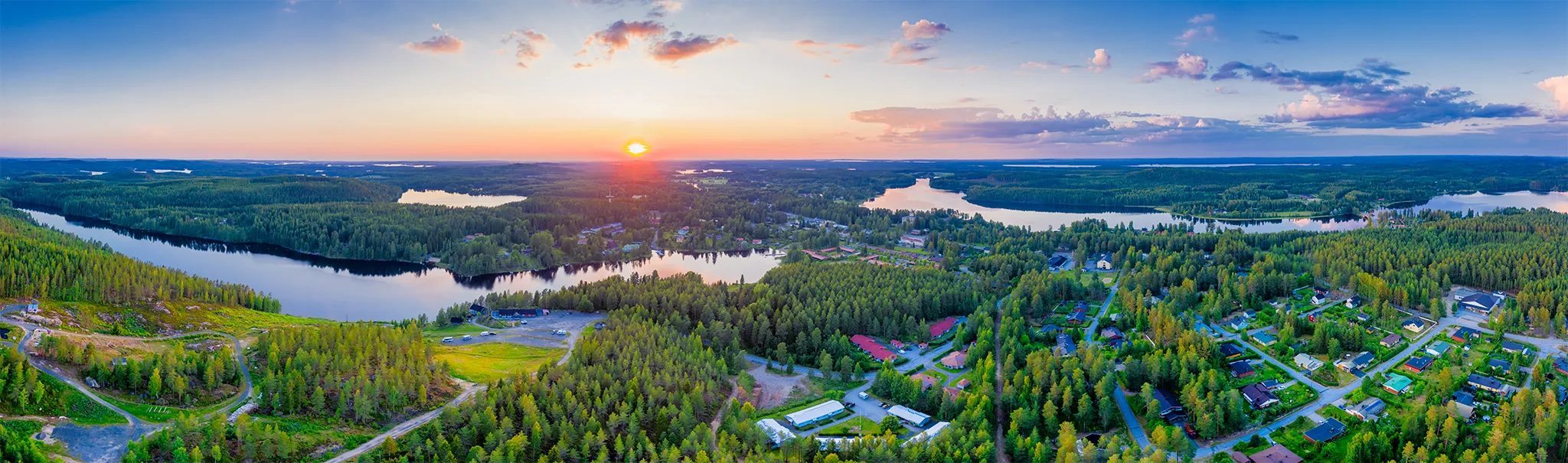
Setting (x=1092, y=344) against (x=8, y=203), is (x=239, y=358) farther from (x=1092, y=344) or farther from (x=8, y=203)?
(x=8, y=203)

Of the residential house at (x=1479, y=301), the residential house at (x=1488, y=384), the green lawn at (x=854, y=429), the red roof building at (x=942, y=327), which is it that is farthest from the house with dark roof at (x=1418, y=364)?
the green lawn at (x=854, y=429)

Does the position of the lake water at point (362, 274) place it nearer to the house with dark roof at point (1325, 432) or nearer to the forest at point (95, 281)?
the forest at point (95, 281)

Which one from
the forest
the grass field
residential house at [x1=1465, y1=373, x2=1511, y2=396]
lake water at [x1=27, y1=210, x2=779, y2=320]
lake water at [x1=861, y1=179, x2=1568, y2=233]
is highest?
the forest

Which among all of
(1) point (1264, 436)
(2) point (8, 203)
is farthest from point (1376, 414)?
(2) point (8, 203)

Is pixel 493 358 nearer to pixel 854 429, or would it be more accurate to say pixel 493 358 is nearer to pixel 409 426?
pixel 409 426

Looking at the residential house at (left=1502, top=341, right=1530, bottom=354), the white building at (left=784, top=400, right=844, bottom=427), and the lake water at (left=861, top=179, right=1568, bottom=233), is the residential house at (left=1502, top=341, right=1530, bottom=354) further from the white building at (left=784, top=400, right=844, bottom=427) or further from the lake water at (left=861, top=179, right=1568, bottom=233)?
the lake water at (left=861, top=179, right=1568, bottom=233)

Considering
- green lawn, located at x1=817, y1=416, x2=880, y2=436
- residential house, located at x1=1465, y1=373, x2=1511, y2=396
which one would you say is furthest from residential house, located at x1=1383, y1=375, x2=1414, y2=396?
green lawn, located at x1=817, y1=416, x2=880, y2=436
